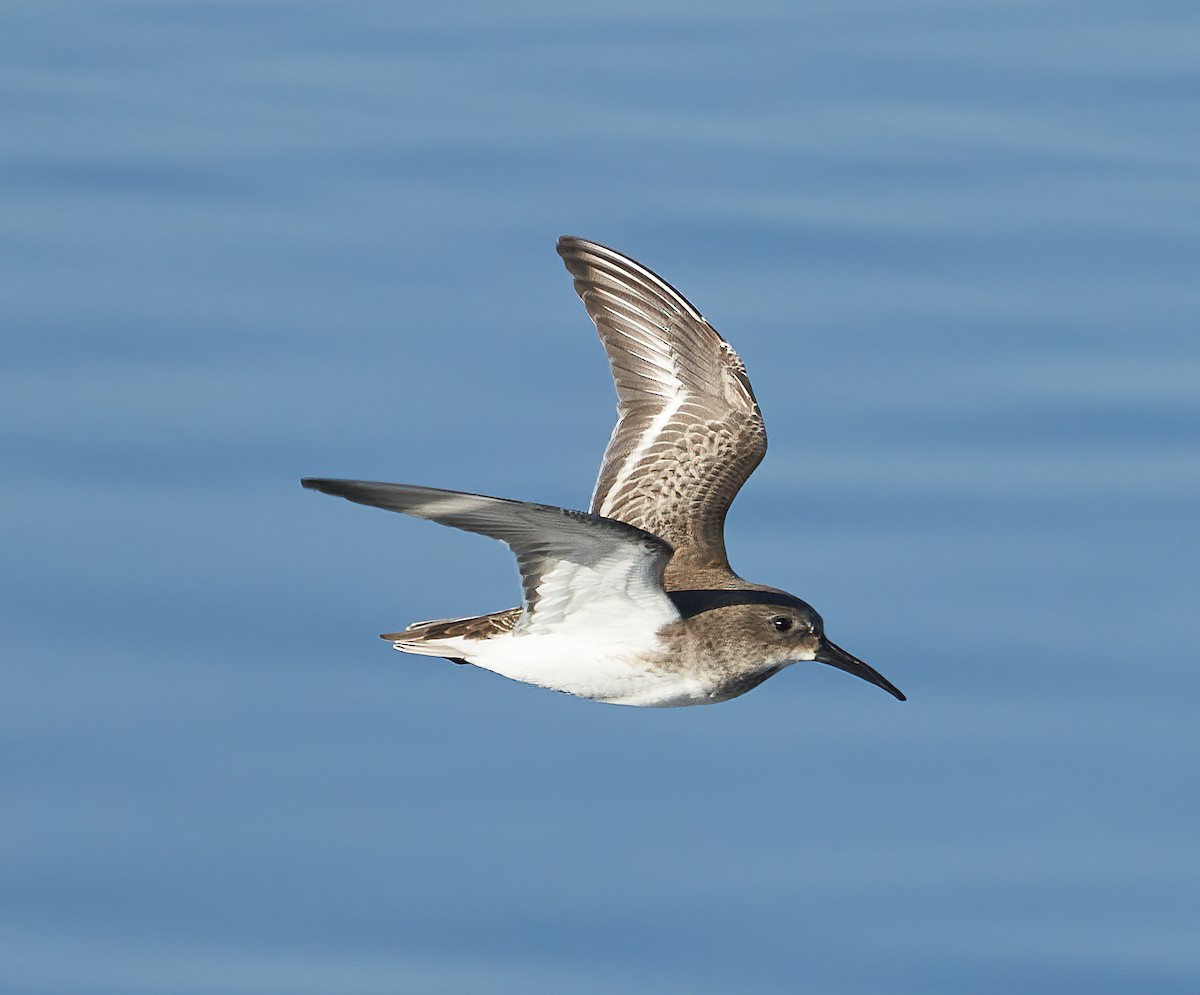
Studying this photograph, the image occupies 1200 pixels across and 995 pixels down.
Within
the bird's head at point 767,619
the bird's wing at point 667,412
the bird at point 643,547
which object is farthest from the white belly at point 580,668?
the bird's wing at point 667,412

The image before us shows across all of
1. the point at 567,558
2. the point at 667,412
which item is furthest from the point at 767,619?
the point at 667,412

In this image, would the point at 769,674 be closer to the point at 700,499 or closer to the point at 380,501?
the point at 700,499

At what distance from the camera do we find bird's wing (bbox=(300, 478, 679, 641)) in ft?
23.4

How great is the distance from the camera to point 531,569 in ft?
26.7

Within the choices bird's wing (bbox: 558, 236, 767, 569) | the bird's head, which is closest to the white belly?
the bird's head

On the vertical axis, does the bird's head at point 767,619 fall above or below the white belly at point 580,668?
above

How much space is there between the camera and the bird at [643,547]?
25.5 ft

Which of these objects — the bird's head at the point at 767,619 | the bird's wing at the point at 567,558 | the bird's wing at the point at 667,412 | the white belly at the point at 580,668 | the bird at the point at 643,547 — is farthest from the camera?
the bird's wing at the point at 667,412

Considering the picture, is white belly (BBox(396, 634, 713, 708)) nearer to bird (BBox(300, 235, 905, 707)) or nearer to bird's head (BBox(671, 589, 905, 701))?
bird (BBox(300, 235, 905, 707))

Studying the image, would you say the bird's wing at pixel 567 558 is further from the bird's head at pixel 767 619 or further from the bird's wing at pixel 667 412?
the bird's wing at pixel 667 412

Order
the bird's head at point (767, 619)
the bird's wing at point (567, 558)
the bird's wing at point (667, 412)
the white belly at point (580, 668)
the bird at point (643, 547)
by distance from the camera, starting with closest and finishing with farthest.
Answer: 1. the bird's wing at point (567, 558)
2. the bird at point (643, 547)
3. the white belly at point (580, 668)
4. the bird's head at point (767, 619)
5. the bird's wing at point (667, 412)

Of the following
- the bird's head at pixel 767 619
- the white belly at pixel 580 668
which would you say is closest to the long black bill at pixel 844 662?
the bird's head at pixel 767 619

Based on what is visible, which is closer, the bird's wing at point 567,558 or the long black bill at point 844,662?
the bird's wing at point 567,558

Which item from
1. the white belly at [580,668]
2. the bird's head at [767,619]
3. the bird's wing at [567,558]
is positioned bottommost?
the white belly at [580,668]
